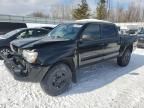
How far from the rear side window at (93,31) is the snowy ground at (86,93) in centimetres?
133

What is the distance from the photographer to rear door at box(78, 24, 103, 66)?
545 centimetres

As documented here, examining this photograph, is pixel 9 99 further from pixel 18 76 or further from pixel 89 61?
pixel 89 61

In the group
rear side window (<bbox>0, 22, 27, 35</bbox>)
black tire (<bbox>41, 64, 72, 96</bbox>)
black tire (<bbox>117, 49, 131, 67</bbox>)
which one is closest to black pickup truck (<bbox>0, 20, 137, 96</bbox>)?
black tire (<bbox>41, 64, 72, 96</bbox>)

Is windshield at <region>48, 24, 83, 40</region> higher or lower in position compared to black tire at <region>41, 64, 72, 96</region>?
higher

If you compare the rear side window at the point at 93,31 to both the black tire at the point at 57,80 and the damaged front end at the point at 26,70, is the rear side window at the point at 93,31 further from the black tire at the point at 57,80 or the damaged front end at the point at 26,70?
the damaged front end at the point at 26,70

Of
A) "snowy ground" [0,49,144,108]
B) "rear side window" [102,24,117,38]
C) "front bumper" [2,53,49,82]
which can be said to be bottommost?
"snowy ground" [0,49,144,108]

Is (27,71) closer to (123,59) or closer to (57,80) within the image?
(57,80)

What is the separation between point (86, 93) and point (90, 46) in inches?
53.4

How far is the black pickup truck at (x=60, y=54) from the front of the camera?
4.39m

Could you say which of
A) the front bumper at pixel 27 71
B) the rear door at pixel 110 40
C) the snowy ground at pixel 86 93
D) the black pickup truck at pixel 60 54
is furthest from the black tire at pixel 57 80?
the rear door at pixel 110 40

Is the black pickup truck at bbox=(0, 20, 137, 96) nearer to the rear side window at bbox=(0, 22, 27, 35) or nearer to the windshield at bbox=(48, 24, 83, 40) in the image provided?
the windshield at bbox=(48, 24, 83, 40)

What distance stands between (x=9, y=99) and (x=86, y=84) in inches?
84.6

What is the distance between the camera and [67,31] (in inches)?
227

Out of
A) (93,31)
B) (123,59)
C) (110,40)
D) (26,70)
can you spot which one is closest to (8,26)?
(123,59)
